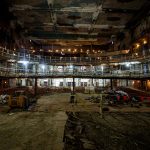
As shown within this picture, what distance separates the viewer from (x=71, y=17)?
3362cm

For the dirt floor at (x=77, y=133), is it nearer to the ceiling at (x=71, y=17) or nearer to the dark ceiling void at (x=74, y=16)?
the ceiling at (x=71, y=17)

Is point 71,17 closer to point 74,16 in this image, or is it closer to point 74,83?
point 74,16

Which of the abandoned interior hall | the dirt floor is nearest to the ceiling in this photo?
the abandoned interior hall

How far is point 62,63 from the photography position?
43.3 m

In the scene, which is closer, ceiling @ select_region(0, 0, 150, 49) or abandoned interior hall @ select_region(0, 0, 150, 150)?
abandoned interior hall @ select_region(0, 0, 150, 150)

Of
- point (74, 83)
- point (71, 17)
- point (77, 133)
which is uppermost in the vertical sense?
point (71, 17)

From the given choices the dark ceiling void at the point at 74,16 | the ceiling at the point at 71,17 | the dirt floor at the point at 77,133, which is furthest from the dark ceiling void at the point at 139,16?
the dirt floor at the point at 77,133

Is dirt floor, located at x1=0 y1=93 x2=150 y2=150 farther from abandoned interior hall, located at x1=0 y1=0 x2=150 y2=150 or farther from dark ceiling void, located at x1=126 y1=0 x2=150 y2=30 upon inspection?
dark ceiling void, located at x1=126 y1=0 x2=150 y2=30

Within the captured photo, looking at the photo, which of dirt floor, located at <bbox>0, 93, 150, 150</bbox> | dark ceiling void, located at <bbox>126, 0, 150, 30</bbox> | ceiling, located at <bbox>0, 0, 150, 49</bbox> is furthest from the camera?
dark ceiling void, located at <bbox>126, 0, 150, 30</bbox>

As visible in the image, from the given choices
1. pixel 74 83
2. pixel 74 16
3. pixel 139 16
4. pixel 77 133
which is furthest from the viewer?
pixel 74 83

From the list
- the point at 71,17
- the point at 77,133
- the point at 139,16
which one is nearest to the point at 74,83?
the point at 71,17

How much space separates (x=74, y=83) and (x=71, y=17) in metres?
14.3

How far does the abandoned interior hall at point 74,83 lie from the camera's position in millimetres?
10156

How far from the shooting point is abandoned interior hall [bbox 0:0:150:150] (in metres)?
10.2
